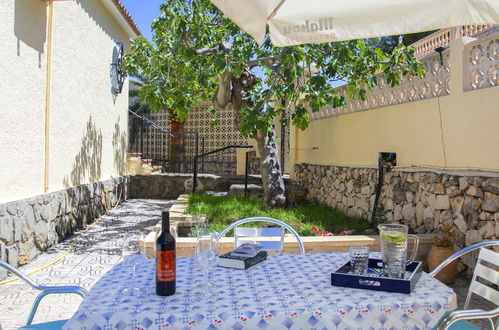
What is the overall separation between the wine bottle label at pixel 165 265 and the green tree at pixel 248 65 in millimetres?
3761

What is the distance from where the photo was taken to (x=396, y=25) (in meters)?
2.30

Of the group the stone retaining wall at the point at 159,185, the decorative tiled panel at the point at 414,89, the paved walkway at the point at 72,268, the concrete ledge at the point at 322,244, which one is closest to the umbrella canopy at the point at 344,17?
the paved walkway at the point at 72,268

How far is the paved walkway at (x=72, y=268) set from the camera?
350 cm

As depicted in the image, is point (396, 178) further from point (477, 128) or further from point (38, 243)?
point (38, 243)

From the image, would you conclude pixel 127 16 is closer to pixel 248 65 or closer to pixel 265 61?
pixel 248 65

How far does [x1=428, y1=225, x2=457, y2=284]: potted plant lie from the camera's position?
404cm

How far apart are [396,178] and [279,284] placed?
4074 millimetres

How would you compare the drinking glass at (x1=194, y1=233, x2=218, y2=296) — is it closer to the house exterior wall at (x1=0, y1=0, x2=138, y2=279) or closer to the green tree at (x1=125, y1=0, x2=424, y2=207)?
the house exterior wall at (x1=0, y1=0, x2=138, y2=279)

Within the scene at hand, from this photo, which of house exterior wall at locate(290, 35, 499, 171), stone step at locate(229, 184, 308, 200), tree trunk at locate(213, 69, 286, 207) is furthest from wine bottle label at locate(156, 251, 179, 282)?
stone step at locate(229, 184, 308, 200)

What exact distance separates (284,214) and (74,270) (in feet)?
9.64

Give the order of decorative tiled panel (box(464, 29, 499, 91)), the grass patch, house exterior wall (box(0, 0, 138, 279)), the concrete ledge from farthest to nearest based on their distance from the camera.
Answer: the grass patch → house exterior wall (box(0, 0, 138, 279)) → the concrete ledge → decorative tiled panel (box(464, 29, 499, 91))

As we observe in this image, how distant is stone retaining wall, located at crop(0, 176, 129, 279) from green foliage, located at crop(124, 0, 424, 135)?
1.91 meters

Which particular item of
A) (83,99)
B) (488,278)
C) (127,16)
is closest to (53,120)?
(83,99)

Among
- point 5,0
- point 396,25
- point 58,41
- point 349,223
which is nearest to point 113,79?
point 58,41
